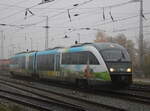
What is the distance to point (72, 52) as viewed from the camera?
19.2 meters

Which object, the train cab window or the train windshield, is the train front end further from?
the train cab window

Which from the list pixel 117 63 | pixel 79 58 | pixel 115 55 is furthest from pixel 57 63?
pixel 117 63

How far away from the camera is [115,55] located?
16484mm

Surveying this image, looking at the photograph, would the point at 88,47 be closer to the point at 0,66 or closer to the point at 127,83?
the point at 127,83

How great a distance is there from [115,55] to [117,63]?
0.63 meters

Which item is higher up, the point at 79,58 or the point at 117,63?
the point at 79,58

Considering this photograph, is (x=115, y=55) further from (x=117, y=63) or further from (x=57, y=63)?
(x=57, y=63)

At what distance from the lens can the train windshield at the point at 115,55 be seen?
16152mm

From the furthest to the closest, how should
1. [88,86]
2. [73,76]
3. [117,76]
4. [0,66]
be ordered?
[0,66]
[73,76]
[88,86]
[117,76]

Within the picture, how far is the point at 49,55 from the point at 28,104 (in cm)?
1090

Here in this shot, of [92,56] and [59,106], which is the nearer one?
[59,106]

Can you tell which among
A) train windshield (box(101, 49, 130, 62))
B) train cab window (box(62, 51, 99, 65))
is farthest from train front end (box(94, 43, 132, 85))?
train cab window (box(62, 51, 99, 65))

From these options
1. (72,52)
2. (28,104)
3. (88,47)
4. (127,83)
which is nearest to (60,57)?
(72,52)

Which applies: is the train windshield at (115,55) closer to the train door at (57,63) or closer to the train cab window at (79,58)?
the train cab window at (79,58)
